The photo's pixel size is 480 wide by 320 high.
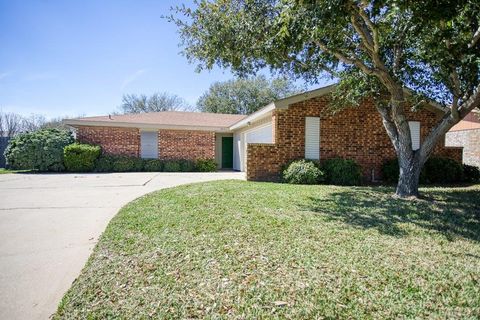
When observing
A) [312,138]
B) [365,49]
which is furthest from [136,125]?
[365,49]

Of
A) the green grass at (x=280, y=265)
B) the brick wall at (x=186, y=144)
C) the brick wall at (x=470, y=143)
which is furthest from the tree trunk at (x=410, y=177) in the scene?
the brick wall at (x=186, y=144)

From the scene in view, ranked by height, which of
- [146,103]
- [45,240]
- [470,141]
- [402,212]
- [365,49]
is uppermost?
[146,103]

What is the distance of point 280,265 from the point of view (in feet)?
9.53

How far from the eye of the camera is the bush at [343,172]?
932 centimetres

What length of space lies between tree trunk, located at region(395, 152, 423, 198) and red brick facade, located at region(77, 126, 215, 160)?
11.1 metres

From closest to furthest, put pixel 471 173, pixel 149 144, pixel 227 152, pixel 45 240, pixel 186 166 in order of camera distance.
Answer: pixel 45 240 < pixel 471 173 < pixel 186 166 < pixel 149 144 < pixel 227 152

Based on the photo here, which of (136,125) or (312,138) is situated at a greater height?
(136,125)

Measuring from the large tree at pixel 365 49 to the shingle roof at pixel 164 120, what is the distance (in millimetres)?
8317

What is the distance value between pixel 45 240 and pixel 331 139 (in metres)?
9.44

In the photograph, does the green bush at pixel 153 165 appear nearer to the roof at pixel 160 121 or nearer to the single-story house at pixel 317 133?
the roof at pixel 160 121

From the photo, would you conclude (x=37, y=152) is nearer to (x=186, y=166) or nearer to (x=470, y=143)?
(x=186, y=166)

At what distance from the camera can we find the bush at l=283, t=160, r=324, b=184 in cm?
896

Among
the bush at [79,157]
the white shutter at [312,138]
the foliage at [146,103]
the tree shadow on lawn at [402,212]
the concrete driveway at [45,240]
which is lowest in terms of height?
the concrete driveway at [45,240]

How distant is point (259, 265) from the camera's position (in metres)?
2.90
